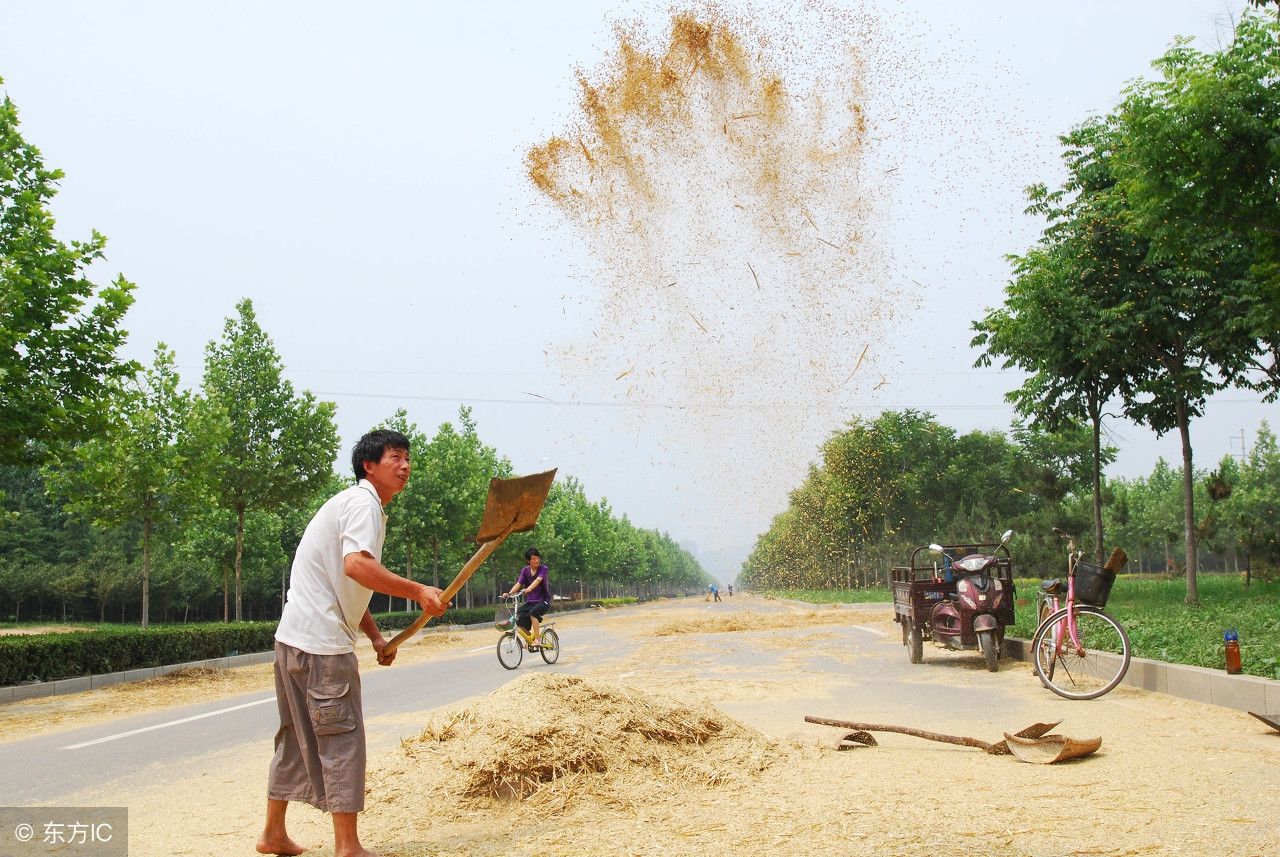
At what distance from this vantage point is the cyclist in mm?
14492

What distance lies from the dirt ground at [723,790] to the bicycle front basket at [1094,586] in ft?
5.02

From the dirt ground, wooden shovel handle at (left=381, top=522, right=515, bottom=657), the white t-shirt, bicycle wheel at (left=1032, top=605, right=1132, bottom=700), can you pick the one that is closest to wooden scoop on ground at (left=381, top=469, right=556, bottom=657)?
wooden shovel handle at (left=381, top=522, right=515, bottom=657)

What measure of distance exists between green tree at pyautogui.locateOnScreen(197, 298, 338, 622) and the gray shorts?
2030 cm

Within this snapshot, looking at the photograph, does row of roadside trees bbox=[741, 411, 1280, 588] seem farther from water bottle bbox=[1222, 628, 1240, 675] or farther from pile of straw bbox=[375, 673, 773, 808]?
pile of straw bbox=[375, 673, 773, 808]

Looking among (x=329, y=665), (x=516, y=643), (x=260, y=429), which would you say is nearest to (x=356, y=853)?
(x=329, y=665)

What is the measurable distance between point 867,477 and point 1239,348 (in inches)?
1339

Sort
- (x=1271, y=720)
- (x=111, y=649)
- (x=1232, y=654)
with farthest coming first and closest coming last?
(x=111, y=649) → (x=1232, y=654) → (x=1271, y=720)

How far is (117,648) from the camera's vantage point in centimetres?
1595

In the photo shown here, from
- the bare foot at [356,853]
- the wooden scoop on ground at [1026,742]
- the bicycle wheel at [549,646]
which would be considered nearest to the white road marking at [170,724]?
the bicycle wheel at [549,646]

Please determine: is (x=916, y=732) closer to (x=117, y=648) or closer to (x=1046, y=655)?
(x=1046, y=655)

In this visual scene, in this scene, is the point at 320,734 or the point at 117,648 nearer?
the point at 320,734

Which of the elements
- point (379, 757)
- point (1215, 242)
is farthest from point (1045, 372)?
point (379, 757)

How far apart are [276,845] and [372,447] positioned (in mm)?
1761

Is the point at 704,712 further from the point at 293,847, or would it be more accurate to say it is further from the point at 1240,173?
the point at 1240,173
